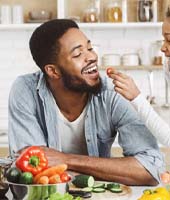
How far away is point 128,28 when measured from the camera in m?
4.11

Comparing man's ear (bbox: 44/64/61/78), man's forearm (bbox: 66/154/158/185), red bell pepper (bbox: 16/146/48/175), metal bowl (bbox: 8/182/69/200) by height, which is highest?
man's ear (bbox: 44/64/61/78)

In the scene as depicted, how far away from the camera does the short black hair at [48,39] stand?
2324 mm

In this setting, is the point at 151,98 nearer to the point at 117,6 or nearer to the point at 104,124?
the point at 117,6

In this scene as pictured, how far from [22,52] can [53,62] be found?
1.86 metres

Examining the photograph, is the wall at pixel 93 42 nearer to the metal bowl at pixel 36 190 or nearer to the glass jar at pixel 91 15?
the glass jar at pixel 91 15

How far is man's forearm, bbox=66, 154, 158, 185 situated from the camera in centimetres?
206

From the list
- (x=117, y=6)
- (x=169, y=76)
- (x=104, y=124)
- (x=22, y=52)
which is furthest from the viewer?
(x=22, y=52)

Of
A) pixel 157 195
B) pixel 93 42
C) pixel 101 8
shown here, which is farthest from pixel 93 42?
pixel 157 195

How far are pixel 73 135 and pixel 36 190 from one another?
2.40 ft

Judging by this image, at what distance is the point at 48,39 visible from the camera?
7.68 ft

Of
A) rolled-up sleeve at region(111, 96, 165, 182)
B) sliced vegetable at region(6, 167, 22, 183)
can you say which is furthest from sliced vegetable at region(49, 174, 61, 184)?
rolled-up sleeve at region(111, 96, 165, 182)

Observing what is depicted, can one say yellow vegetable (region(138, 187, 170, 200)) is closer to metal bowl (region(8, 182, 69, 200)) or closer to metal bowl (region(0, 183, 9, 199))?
metal bowl (region(8, 182, 69, 200))

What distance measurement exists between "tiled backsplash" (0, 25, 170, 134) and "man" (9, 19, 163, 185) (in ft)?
5.82

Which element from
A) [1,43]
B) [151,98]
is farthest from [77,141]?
[1,43]
